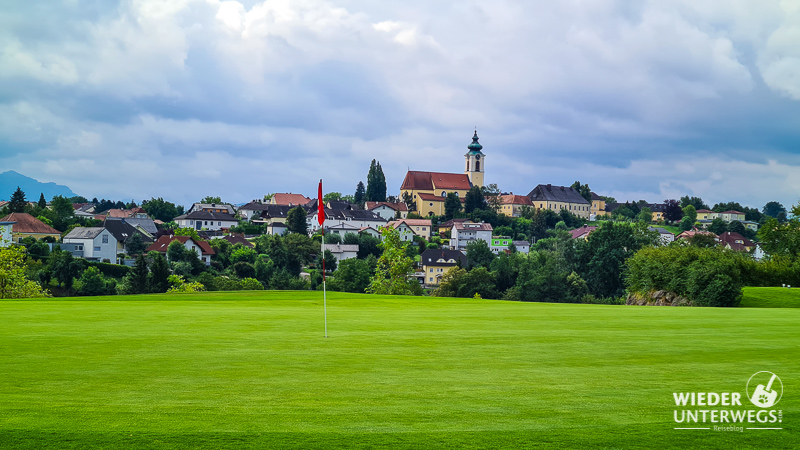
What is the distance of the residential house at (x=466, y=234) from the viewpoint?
146250 mm

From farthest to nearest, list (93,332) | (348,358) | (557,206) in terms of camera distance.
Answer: (557,206)
(93,332)
(348,358)

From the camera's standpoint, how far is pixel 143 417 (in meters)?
7.59

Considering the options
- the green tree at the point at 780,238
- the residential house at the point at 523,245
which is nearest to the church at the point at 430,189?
the residential house at the point at 523,245

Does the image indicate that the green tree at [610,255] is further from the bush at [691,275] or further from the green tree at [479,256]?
the bush at [691,275]

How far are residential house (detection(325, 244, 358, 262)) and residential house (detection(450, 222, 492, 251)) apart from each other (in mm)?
30447

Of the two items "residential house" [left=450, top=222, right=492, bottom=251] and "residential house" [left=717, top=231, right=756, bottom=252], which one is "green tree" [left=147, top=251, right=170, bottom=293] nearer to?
"residential house" [left=450, top=222, right=492, bottom=251]

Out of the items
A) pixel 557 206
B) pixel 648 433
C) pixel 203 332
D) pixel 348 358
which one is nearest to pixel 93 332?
pixel 203 332

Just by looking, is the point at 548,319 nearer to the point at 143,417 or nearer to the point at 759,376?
the point at 759,376

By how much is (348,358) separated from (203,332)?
533 centimetres

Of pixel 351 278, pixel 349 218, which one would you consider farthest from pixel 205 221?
pixel 351 278

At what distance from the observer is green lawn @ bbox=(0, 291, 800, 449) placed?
7.03 metres

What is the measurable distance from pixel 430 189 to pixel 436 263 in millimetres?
77368

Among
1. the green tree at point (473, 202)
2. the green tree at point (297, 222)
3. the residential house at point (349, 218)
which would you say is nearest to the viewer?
the green tree at point (297, 222)

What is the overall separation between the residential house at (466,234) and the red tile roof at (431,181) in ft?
140
